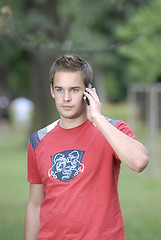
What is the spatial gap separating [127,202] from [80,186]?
7987 mm

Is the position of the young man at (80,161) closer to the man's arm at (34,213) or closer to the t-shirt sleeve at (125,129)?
the t-shirt sleeve at (125,129)

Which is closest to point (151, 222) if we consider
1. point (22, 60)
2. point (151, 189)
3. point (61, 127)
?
point (151, 189)

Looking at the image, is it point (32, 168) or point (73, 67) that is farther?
point (32, 168)

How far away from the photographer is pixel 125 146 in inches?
118

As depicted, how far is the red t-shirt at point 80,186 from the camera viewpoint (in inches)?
122

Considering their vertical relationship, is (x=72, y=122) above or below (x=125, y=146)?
above

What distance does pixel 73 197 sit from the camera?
3.12 meters

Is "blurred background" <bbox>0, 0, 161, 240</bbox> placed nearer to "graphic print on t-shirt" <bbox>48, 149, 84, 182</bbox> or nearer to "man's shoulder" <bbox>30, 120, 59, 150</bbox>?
"man's shoulder" <bbox>30, 120, 59, 150</bbox>

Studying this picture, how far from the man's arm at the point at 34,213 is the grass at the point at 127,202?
177 inches

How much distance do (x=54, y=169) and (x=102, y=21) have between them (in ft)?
64.4

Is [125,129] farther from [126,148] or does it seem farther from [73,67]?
[73,67]

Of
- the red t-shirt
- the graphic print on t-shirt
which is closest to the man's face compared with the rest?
the red t-shirt

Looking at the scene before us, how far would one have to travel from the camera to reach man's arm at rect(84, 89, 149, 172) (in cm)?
297

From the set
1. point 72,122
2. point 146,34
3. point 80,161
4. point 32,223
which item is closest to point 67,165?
point 80,161
